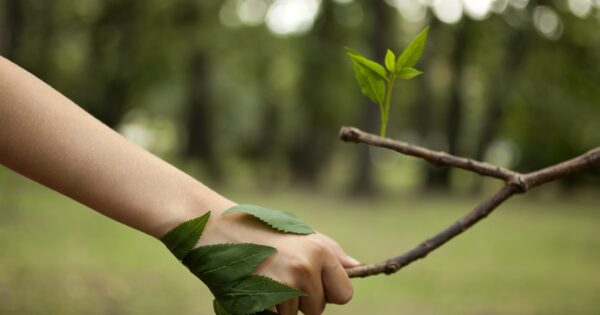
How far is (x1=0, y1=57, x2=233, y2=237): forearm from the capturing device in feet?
3.33

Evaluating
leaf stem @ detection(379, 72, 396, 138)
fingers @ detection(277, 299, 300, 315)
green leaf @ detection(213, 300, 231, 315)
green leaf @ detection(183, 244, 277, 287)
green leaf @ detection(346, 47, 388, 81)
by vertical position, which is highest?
green leaf @ detection(346, 47, 388, 81)

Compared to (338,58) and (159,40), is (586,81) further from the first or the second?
(159,40)

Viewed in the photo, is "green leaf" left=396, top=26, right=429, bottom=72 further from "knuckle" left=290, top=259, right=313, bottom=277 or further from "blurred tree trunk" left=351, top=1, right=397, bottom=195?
"blurred tree trunk" left=351, top=1, right=397, bottom=195

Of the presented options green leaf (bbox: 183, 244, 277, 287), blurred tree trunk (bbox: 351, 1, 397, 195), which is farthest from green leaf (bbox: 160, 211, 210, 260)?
blurred tree trunk (bbox: 351, 1, 397, 195)

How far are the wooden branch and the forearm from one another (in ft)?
0.89

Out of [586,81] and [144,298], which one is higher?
[586,81]

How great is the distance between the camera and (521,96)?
17.7 m

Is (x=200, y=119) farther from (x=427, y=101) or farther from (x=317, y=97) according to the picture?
(x=427, y=101)

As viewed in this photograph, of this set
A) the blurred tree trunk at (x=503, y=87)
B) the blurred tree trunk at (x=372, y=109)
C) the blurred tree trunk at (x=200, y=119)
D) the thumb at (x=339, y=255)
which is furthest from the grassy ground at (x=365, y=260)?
the blurred tree trunk at (x=200, y=119)

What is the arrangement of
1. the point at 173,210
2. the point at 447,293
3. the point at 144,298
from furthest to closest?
the point at 447,293
the point at 144,298
the point at 173,210

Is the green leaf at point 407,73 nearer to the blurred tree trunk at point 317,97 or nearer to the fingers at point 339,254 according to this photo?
the fingers at point 339,254

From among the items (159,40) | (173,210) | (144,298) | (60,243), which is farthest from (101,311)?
(159,40)

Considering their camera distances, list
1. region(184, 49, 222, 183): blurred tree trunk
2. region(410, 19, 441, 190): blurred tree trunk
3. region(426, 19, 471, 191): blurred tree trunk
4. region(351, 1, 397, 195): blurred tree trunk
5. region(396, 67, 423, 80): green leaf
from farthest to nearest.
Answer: region(410, 19, 441, 190): blurred tree trunk < region(426, 19, 471, 191): blurred tree trunk < region(184, 49, 222, 183): blurred tree trunk < region(351, 1, 397, 195): blurred tree trunk < region(396, 67, 423, 80): green leaf

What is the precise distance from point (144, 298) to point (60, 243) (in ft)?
10.1
